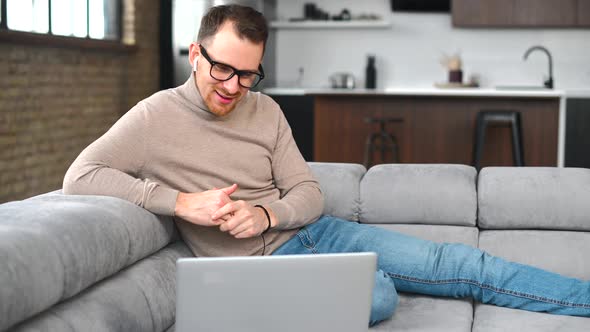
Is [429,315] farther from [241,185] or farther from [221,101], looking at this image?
[221,101]

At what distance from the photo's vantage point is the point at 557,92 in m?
6.85

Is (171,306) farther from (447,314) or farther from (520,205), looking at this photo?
(520,205)

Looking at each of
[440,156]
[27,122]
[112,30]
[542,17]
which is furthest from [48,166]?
[542,17]

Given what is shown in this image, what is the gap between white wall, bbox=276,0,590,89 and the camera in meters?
8.10

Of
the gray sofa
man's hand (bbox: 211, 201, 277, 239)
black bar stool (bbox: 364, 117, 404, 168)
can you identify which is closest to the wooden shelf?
black bar stool (bbox: 364, 117, 404, 168)

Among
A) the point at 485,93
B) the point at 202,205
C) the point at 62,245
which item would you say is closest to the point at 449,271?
the point at 202,205

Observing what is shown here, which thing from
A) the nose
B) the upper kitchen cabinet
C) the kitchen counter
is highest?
the upper kitchen cabinet

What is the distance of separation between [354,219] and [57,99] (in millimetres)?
3342

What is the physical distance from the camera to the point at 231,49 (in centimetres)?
220

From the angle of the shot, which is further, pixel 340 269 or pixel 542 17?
pixel 542 17

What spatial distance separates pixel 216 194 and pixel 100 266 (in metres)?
0.38

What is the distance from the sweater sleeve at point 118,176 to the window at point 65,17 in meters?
3.03

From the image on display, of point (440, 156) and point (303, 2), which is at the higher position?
point (303, 2)

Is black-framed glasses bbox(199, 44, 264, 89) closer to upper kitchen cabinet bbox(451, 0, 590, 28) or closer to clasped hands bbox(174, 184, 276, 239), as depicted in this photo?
clasped hands bbox(174, 184, 276, 239)
